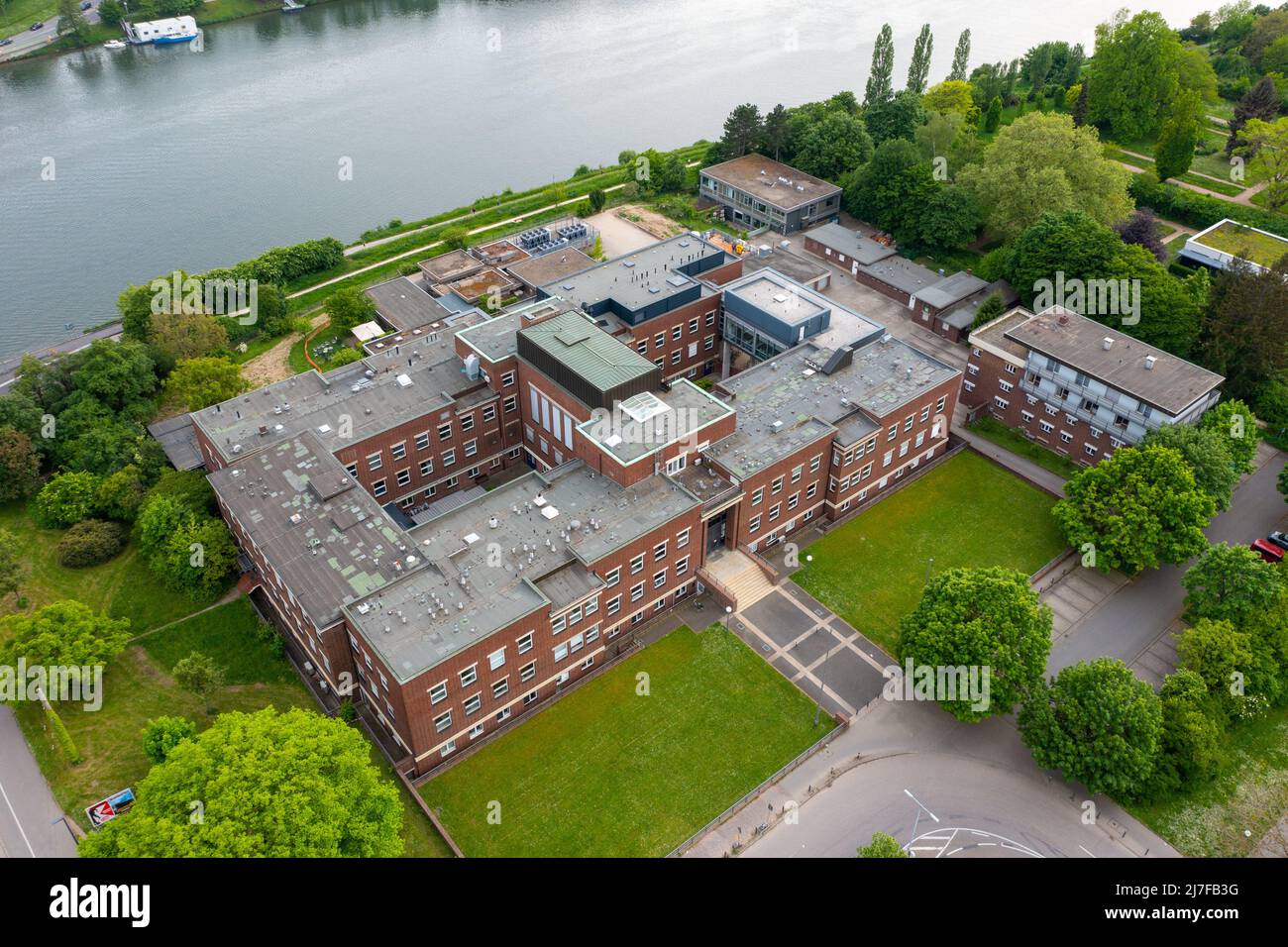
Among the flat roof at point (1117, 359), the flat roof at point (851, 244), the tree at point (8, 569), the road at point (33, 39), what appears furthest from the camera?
the road at point (33, 39)

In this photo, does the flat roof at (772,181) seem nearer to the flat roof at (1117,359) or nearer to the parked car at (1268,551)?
the flat roof at (1117,359)

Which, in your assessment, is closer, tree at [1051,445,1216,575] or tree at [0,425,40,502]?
tree at [1051,445,1216,575]

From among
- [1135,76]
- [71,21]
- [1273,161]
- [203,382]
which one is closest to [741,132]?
[1135,76]

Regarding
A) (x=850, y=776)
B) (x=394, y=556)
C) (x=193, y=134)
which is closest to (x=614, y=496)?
(x=394, y=556)

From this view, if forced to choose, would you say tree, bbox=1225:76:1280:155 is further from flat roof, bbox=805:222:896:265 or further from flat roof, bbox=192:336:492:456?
flat roof, bbox=192:336:492:456

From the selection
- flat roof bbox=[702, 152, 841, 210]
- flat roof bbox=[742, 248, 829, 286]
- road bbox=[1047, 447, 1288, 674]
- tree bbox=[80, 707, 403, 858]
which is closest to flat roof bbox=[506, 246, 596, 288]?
flat roof bbox=[742, 248, 829, 286]

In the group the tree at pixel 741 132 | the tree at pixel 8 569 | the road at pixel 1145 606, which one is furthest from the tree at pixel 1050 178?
the tree at pixel 8 569
